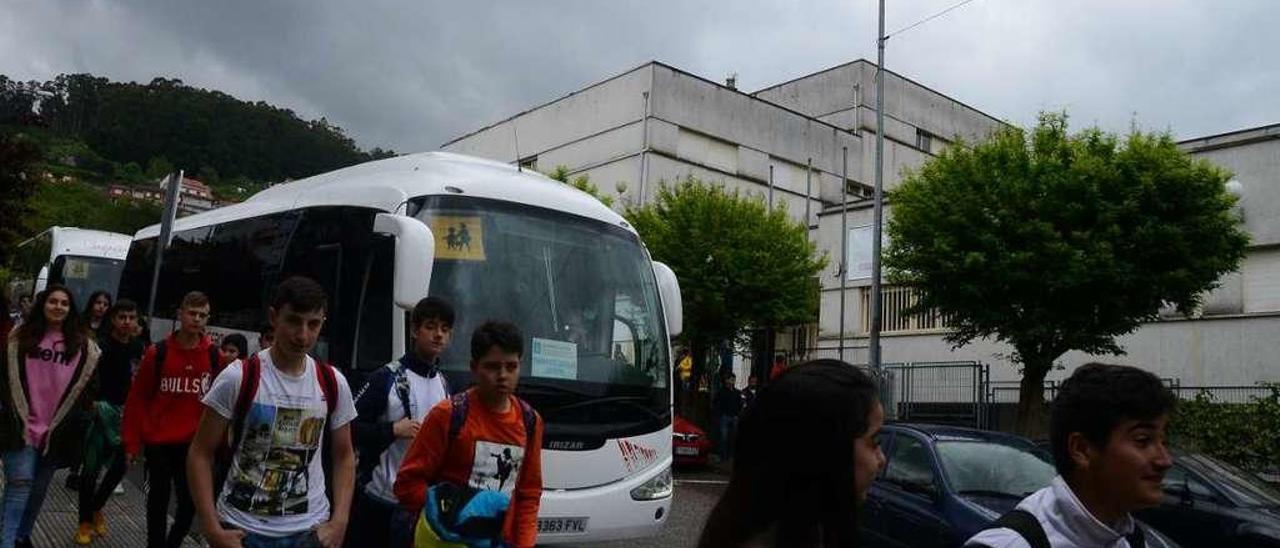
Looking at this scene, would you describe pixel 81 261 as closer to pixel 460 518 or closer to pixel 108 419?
pixel 108 419

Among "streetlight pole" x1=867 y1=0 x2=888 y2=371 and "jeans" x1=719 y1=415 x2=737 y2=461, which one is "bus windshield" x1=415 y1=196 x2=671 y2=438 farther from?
"jeans" x1=719 y1=415 x2=737 y2=461

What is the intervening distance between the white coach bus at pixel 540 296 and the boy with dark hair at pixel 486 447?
3.14 meters

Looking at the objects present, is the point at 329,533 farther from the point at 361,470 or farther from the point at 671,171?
the point at 671,171

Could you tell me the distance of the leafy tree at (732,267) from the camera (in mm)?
24906

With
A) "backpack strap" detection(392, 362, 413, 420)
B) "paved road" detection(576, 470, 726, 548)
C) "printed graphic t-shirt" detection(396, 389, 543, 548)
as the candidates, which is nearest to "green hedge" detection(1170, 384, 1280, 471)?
"paved road" detection(576, 470, 726, 548)

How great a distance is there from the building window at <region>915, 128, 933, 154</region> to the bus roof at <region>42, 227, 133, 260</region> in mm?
30579

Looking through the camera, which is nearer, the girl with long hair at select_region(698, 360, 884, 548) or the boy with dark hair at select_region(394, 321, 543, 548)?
the girl with long hair at select_region(698, 360, 884, 548)

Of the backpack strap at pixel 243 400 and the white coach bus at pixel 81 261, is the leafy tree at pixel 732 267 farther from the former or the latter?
the backpack strap at pixel 243 400

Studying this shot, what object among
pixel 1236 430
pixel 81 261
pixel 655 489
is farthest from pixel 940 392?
pixel 81 261

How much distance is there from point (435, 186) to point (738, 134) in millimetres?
32652

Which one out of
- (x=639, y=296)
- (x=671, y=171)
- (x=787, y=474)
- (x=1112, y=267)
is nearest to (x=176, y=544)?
(x=639, y=296)

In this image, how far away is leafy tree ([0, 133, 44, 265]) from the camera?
34.1 metres

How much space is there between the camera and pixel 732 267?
81.5ft

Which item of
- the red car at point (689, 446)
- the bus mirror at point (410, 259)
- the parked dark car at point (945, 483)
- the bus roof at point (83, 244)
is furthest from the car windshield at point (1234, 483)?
the bus roof at point (83, 244)
